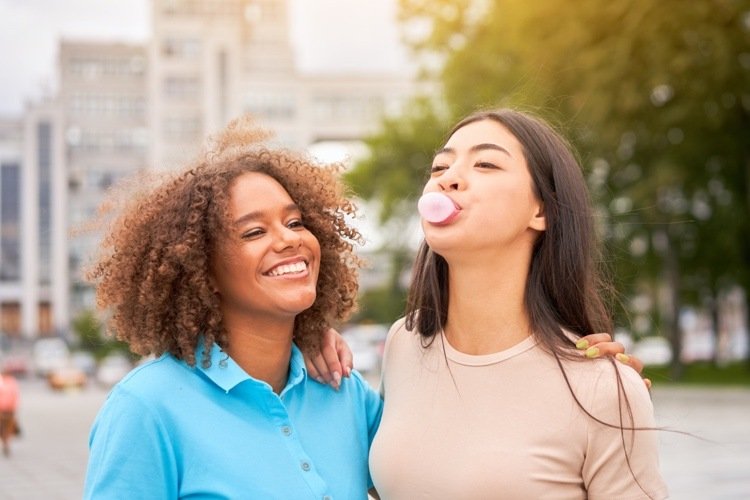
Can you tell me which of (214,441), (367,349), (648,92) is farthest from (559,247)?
(367,349)

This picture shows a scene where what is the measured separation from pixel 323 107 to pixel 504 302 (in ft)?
331

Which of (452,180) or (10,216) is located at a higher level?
(452,180)

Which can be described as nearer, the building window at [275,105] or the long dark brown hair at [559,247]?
the long dark brown hair at [559,247]

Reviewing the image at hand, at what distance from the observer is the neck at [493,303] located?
3066 millimetres

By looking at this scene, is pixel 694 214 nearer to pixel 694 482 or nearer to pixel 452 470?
pixel 694 482

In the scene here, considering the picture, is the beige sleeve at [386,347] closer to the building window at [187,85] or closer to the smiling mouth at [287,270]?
the smiling mouth at [287,270]

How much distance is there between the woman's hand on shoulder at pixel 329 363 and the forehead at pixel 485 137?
29.1 inches

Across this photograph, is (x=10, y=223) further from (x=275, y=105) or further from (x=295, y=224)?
(x=295, y=224)

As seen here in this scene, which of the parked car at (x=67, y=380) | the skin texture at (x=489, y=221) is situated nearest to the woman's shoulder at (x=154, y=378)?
the skin texture at (x=489, y=221)

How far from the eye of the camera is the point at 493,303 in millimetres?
3080

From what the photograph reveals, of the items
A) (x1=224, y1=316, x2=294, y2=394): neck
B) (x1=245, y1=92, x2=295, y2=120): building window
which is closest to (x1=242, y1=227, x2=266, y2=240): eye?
(x1=224, y1=316, x2=294, y2=394): neck

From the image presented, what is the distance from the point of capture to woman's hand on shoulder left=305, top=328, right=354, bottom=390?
329 cm

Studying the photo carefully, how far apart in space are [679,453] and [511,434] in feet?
42.1

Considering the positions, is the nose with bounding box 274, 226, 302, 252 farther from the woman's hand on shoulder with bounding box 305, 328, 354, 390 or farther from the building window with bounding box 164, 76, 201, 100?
the building window with bounding box 164, 76, 201, 100
